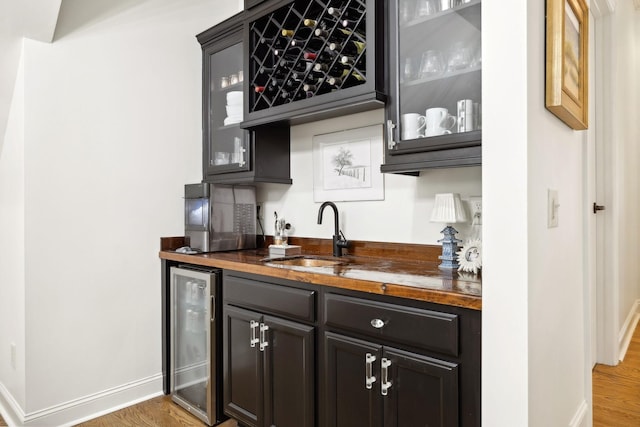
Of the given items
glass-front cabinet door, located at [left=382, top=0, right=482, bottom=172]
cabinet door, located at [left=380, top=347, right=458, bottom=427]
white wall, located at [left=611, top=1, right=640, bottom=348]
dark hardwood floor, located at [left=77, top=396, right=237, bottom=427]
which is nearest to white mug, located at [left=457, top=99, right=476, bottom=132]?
glass-front cabinet door, located at [left=382, top=0, right=482, bottom=172]

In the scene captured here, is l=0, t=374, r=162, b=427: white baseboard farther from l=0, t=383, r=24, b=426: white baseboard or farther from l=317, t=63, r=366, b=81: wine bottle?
l=317, t=63, r=366, b=81: wine bottle

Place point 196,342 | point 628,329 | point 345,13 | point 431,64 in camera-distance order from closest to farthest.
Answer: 1. point 431,64
2. point 345,13
3. point 196,342
4. point 628,329

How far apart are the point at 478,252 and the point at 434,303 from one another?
1.24 ft

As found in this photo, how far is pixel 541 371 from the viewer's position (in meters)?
1.31

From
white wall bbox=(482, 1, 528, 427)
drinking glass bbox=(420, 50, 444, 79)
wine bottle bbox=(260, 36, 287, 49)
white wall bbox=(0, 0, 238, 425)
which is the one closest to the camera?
white wall bbox=(482, 1, 528, 427)

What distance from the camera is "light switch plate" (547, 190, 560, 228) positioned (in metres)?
1.38

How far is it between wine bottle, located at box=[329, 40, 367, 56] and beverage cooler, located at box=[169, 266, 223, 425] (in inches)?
50.5

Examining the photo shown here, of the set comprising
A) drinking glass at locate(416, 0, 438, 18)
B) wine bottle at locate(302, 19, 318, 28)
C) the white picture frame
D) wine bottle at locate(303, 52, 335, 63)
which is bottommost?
the white picture frame

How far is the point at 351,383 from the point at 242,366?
2.32 feet

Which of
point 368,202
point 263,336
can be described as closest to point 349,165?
point 368,202

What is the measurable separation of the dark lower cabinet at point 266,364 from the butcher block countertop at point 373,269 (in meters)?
0.10

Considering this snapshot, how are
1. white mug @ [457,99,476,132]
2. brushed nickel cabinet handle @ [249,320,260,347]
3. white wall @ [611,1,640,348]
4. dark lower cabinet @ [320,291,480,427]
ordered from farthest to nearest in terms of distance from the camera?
white wall @ [611,1,640,348] → brushed nickel cabinet handle @ [249,320,260,347] → white mug @ [457,99,476,132] → dark lower cabinet @ [320,291,480,427]

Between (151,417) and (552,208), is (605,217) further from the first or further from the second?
(151,417)

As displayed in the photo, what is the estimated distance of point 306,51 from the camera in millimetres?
2137
